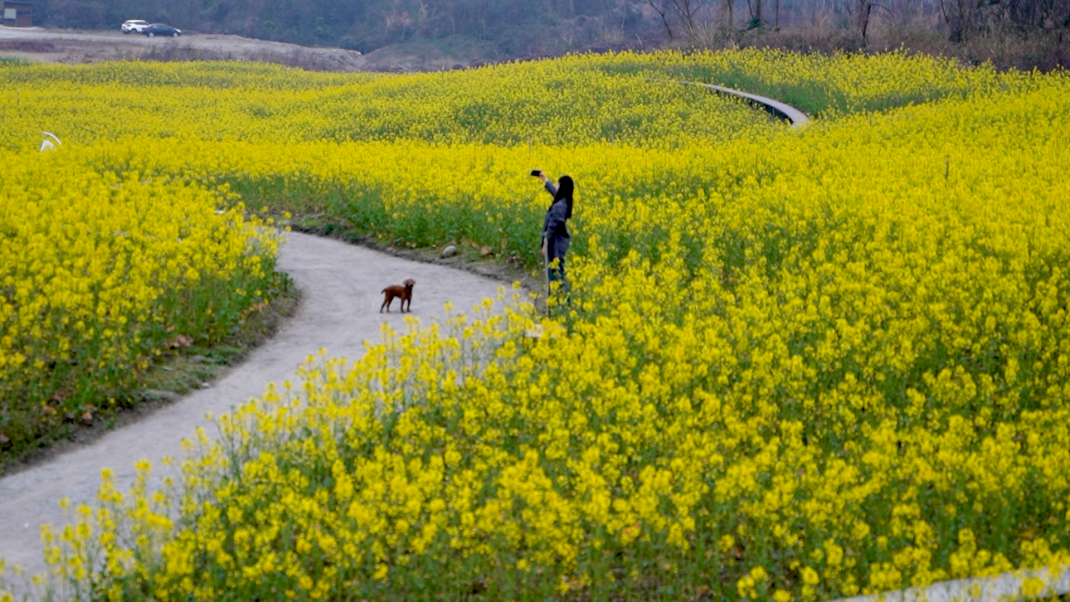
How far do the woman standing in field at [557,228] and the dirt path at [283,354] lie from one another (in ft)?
4.80

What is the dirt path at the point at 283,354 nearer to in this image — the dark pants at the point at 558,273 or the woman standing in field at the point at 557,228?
the dark pants at the point at 558,273

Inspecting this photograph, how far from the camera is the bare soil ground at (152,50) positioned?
6319 cm

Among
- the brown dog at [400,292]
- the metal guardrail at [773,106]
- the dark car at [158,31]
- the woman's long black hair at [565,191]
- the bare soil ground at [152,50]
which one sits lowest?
the brown dog at [400,292]

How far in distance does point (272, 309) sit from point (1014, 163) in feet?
39.8

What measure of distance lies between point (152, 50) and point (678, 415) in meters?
61.7

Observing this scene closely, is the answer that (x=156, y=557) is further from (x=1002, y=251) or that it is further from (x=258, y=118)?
(x=258, y=118)

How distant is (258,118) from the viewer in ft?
127

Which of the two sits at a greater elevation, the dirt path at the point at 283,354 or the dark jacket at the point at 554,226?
the dark jacket at the point at 554,226

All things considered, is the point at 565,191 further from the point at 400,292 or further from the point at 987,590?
the point at 987,590

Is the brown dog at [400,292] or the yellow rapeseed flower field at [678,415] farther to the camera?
the brown dog at [400,292]

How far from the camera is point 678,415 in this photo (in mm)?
8633

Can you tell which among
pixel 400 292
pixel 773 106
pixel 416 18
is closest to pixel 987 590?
pixel 400 292

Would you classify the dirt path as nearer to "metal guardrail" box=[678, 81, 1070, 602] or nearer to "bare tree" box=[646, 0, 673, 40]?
"metal guardrail" box=[678, 81, 1070, 602]

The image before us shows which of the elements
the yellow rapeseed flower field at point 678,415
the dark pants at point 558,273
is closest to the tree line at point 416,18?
the yellow rapeseed flower field at point 678,415
